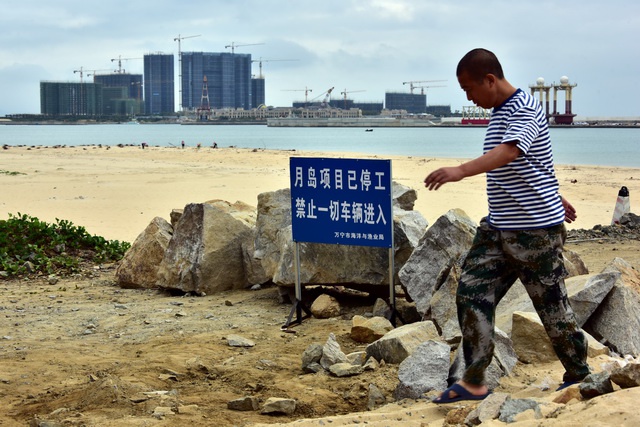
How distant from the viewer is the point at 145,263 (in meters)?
A: 8.65

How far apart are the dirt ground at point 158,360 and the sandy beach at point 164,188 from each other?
15.5ft

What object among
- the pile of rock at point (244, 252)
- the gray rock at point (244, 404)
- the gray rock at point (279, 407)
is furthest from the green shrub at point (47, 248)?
the gray rock at point (279, 407)

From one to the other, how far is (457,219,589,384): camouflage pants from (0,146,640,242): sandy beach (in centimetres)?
855

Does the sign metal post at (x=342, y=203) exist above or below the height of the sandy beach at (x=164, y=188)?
above

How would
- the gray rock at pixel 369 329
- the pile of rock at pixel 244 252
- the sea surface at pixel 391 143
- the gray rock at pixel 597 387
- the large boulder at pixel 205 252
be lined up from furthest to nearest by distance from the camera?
1. the sea surface at pixel 391 143
2. the large boulder at pixel 205 252
3. the pile of rock at pixel 244 252
4. the gray rock at pixel 369 329
5. the gray rock at pixel 597 387

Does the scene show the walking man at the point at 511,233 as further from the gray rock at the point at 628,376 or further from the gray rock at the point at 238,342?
the gray rock at the point at 238,342

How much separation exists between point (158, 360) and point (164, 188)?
1517 cm

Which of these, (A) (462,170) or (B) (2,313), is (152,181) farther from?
(A) (462,170)

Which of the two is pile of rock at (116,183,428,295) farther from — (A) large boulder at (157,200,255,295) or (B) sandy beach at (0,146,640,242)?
(B) sandy beach at (0,146,640,242)

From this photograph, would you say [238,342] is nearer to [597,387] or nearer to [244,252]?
[244,252]

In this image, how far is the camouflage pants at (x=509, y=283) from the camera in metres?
4.19

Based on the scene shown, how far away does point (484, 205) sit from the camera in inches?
669

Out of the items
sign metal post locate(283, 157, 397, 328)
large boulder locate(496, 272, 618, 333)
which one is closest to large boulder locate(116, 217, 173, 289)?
sign metal post locate(283, 157, 397, 328)

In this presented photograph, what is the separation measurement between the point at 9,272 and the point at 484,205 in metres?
10.2
